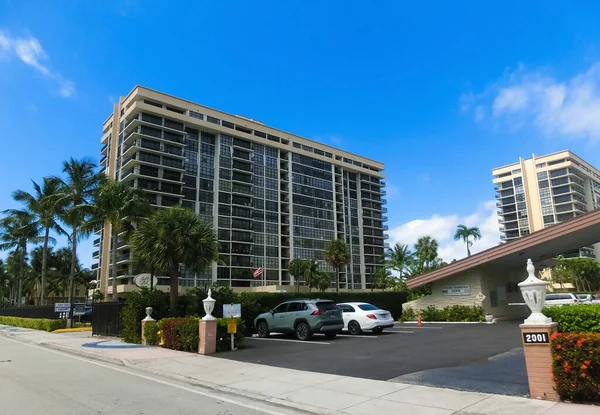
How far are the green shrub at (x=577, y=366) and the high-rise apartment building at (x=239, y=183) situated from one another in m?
64.6

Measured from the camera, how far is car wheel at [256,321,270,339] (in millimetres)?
20297

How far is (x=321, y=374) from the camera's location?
10.5 m

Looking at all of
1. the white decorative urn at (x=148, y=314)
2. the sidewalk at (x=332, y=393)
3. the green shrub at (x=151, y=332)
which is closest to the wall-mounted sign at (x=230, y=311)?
the sidewalk at (x=332, y=393)

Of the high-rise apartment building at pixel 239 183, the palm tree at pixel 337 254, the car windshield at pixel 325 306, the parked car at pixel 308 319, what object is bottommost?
the parked car at pixel 308 319

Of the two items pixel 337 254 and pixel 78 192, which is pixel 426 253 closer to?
pixel 337 254

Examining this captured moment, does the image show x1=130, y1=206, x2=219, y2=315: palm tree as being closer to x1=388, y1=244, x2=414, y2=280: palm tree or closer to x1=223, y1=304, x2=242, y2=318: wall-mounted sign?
x1=223, y1=304, x2=242, y2=318: wall-mounted sign

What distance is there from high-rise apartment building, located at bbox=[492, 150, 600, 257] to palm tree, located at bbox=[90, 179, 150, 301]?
115791mm

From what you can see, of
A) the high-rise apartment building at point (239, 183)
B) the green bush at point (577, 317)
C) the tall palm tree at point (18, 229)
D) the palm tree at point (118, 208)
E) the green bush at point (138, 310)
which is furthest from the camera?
the high-rise apartment building at point (239, 183)

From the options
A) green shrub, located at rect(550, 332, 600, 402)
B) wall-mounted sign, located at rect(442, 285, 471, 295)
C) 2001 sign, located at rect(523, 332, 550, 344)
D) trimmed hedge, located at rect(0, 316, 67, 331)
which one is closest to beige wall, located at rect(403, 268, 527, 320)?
wall-mounted sign, located at rect(442, 285, 471, 295)

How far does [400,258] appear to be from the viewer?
85.6 metres

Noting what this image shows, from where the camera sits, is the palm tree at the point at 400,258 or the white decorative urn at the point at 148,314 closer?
the white decorative urn at the point at 148,314

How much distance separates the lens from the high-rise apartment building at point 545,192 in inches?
4771

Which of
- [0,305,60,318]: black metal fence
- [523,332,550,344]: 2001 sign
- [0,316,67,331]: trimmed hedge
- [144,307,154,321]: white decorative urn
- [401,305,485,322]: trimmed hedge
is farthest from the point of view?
[0,305,60,318]: black metal fence

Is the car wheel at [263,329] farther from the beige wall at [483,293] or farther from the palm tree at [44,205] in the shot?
the palm tree at [44,205]
